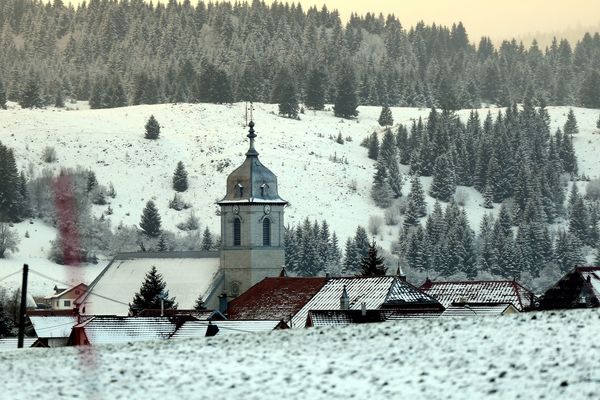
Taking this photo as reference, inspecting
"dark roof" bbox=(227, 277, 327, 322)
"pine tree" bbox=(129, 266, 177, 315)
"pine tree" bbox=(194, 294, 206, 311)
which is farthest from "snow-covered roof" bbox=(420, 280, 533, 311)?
"pine tree" bbox=(129, 266, 177, 315)

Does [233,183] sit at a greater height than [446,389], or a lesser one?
greater

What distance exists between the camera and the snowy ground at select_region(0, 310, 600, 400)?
96.8 feet

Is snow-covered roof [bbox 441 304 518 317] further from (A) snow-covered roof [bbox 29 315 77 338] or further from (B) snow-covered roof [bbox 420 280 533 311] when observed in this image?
(A) snow-covered roof [bbox 29 315 77 338]

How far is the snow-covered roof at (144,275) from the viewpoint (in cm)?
10675

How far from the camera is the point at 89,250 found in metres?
188

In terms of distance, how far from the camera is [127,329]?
207 ft

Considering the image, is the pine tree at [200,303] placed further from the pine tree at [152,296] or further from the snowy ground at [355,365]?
the snowy ground at [355,365]

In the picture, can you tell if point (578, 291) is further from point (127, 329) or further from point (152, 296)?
point (152, 296)

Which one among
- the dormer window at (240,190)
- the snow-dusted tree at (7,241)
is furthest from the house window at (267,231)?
the snow-dusted tree at (7,241)

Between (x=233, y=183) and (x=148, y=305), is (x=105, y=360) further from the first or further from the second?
(x=233, y=183)

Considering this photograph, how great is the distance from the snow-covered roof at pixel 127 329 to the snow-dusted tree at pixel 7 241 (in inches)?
4569

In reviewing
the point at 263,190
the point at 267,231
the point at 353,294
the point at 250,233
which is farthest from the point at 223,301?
the point at 353,294

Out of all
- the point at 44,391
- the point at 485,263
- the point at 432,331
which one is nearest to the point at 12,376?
the point at 44,391

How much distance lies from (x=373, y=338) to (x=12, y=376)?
669 centimetres
